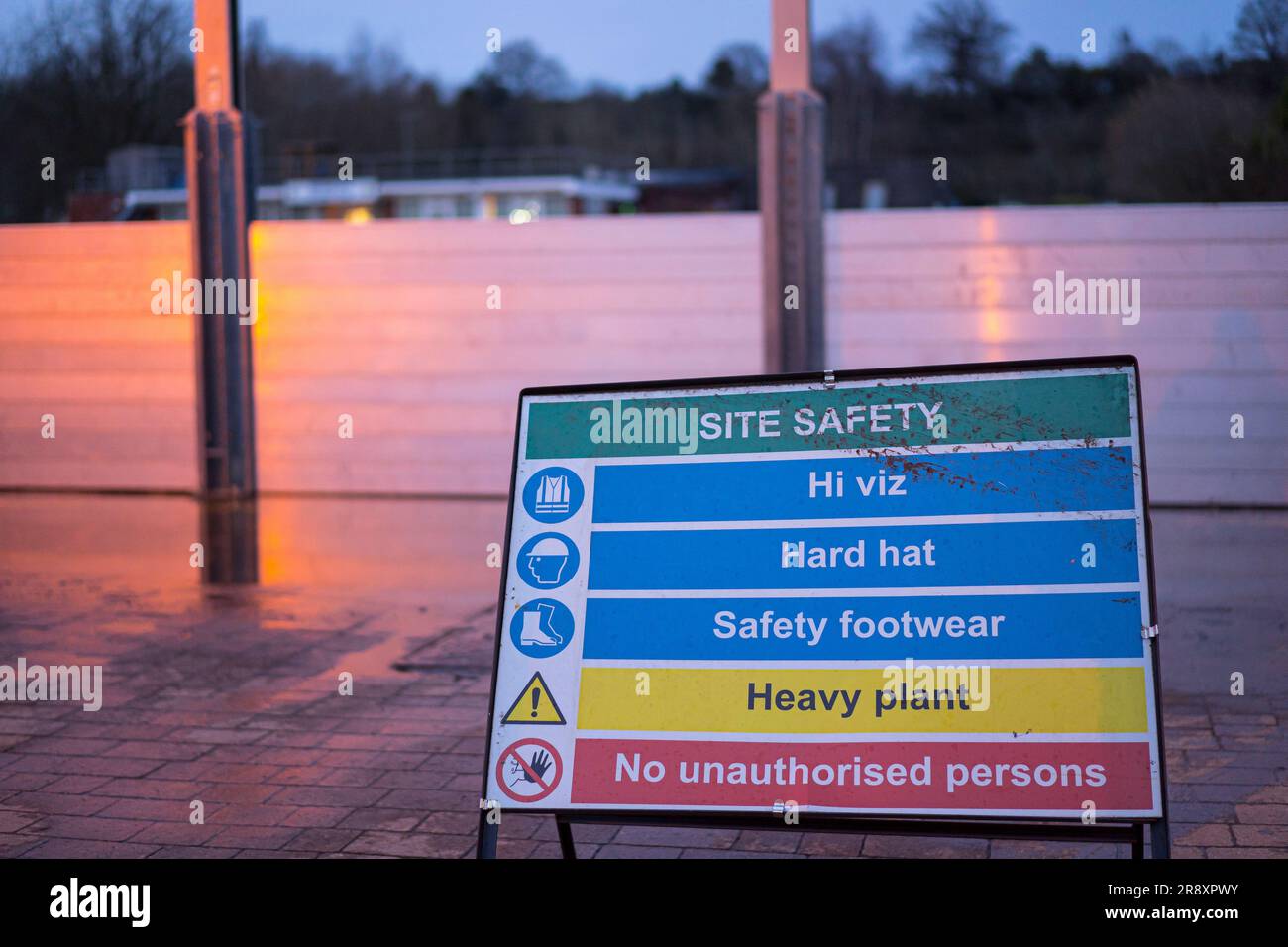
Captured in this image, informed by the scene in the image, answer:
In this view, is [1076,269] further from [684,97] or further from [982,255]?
[684,97]

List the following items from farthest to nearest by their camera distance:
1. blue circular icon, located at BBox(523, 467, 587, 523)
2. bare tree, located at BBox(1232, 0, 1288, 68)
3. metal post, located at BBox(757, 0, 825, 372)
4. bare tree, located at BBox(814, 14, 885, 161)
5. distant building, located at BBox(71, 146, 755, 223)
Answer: distant building, located at BBox(71, 146, 755, 223)
bare tree, located at BBox(814, 14, 885, 161)
bare tree, located at BBox(1232, 0, 1288, 68)
metal post, located at BBox(757, 0, 825, 372)
blue circular icon, located at BBox(523, 467, 587, 523)

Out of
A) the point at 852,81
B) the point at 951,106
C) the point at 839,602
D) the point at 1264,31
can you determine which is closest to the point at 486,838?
the point at 839,602

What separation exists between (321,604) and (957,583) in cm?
513

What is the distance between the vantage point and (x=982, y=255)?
11008 millimetres

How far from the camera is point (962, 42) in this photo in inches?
682

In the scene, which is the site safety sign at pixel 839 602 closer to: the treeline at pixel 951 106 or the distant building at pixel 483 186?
the treeline at pixel 951 106

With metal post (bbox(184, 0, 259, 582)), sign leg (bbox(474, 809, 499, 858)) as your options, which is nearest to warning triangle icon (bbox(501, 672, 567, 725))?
sign leg (bbox(474, 809, 499, 858))

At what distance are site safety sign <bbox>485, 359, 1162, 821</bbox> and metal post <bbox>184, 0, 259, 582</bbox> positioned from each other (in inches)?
343

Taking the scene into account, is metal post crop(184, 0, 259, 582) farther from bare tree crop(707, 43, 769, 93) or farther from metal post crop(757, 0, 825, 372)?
bare tree crop(707, 43, 769, 93)

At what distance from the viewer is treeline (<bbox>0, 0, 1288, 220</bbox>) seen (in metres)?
11.3

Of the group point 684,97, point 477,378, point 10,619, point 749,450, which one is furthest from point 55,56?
point 684,97

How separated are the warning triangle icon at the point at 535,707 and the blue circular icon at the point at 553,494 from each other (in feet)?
1.32

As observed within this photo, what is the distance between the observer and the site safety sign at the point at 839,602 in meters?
3.11

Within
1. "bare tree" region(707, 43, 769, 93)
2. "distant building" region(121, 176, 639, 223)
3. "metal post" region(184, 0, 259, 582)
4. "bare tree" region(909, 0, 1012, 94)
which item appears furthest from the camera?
"distant building" region(121, 176, 639, 223)
